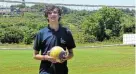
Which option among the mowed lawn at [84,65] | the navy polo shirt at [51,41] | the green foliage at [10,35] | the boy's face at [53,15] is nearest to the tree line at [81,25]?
the green foliage at [10,35]

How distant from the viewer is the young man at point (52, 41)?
508 centimetres

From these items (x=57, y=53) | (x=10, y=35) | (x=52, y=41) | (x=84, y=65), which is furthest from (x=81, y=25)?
(x=57, y=53)

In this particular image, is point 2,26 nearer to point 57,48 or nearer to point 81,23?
point 81,23

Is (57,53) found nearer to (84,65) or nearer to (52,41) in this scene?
(52,41)

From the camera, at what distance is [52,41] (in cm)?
514

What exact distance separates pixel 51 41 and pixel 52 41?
12 millimetres

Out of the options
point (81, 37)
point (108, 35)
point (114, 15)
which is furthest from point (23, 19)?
point (114, 15)

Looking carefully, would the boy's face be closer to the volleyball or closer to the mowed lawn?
the volleyball

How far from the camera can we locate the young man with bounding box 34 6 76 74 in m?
Result: 5.08

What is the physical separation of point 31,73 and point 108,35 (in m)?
32.1

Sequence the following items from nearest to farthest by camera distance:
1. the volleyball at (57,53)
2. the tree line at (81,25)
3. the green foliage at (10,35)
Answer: the volleyball at (57,53) → the green foliage at (10,35) → the tree line at (81,25)

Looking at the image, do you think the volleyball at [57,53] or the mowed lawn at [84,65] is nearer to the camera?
the volleyball at [57,53]

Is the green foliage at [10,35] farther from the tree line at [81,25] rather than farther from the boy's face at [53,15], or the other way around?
the boy's face at [53,15]

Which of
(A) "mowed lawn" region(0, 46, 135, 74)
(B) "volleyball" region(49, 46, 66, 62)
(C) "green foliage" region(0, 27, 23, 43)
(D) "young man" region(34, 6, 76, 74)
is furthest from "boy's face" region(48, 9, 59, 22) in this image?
(C) "green foliage" region(0, 27, 23, 43)
